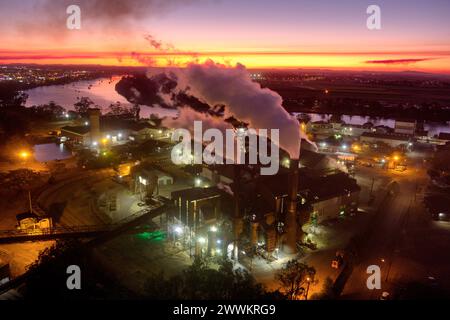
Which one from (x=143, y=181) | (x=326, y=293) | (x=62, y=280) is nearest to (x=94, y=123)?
(x=143, y=181)

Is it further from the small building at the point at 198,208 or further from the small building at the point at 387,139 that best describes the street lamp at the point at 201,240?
the small building at the point at 387,139

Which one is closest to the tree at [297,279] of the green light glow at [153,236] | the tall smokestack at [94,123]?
the green light glow at [153,236]

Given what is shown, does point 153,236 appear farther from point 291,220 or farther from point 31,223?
point 291,220

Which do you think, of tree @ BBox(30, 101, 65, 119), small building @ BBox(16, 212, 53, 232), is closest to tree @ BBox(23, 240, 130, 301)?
small building @ BBox(16, 212, 53, 232)

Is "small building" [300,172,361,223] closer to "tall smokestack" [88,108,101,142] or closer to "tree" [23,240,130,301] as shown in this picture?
"tree" [23,240,130,301]

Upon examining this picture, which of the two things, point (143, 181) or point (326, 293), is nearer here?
point (326, 293)

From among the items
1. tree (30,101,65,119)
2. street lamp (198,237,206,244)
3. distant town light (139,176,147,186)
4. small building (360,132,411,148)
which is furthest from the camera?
tree (30,101,65,119)

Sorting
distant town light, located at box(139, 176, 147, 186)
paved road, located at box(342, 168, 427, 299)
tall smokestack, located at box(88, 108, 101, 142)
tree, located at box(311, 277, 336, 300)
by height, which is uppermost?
tall smokestack, located at box(88, 108, 101, 142)

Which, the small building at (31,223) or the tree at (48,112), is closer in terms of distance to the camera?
the small building at (31,223)
